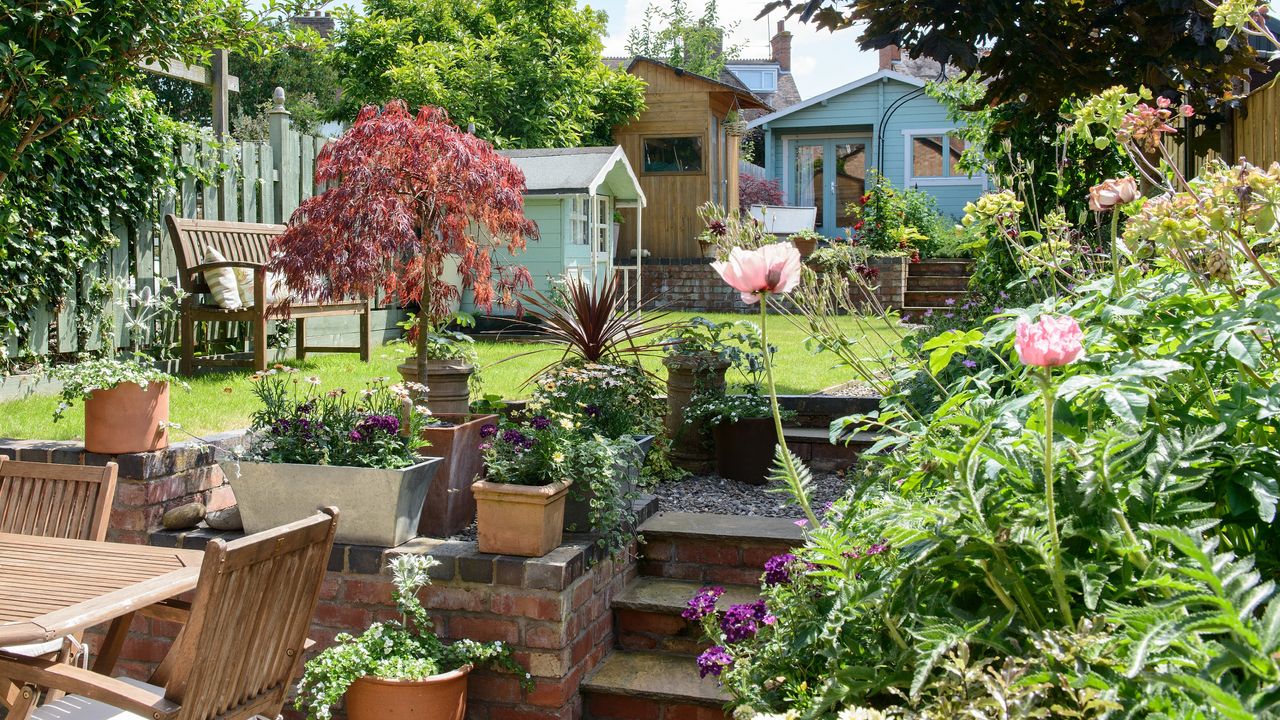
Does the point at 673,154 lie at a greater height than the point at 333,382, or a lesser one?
greater

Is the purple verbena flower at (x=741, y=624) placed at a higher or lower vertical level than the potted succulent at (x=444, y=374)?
lower

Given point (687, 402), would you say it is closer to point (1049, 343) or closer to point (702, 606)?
point (702, 606)

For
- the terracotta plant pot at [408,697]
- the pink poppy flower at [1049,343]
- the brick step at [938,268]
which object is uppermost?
the brick step at [938,268]

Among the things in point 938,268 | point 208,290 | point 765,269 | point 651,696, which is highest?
point 938,268

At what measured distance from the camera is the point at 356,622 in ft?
11.2

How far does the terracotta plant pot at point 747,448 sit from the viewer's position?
479 centimetres

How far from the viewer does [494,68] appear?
56.3 ft

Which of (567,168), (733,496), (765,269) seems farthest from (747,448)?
(567,168)

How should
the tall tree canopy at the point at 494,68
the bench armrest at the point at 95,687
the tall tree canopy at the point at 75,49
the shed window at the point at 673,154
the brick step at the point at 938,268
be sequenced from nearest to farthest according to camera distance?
the bench armrest at the point at 95,687
the tall tree canopy at the point at 75,49
the brick step at the point at 938,268
the tall tree canopy at the point at 494,68
the shed window at the point at 673,154

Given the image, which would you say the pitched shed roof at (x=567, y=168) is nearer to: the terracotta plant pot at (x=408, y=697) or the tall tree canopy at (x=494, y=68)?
the tall tree canopy at (x=494, y=68)

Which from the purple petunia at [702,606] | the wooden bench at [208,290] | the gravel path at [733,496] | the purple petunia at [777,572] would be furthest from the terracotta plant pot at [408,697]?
the wooden bench at [208,290]

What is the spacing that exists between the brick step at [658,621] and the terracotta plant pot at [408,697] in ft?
2.34

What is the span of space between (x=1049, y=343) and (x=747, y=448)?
144 inches

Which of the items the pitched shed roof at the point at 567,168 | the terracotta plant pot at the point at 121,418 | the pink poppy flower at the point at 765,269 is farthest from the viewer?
the pitched shed roof at the point at 567,168
